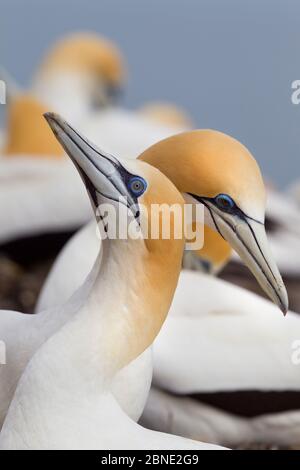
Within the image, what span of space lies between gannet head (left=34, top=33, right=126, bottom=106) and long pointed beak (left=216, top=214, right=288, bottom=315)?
5174 millimetres

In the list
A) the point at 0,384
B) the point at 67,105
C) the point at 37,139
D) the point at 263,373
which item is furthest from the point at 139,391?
the point at 67,105

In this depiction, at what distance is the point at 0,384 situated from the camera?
8.91 feet

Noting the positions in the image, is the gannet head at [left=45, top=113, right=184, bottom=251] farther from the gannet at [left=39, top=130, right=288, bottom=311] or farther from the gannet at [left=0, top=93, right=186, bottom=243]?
the gannet at [left=0, top=93, right=186, bottom=243]

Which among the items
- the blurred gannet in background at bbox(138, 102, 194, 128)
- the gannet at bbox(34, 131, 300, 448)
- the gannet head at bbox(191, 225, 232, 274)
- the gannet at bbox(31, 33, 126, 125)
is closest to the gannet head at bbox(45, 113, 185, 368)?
the gannet head at bbox(191, 225, 232, 274)

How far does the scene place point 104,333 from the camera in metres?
2.46

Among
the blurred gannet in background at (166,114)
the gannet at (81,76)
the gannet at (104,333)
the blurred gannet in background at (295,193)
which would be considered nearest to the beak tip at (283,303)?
the gannet at (104,333)

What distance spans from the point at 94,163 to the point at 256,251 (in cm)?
40

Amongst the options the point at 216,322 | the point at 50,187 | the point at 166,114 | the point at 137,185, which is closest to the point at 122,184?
the point at 137,185

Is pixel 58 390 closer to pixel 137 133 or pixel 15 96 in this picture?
pixel 137 133

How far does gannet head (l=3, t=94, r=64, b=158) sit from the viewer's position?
605 centimetres

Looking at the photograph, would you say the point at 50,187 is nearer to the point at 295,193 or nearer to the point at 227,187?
the point at 295,193

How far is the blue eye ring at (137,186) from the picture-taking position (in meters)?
2.44

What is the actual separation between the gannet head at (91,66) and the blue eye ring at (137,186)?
5.36 m

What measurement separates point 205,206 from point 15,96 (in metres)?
3.77
